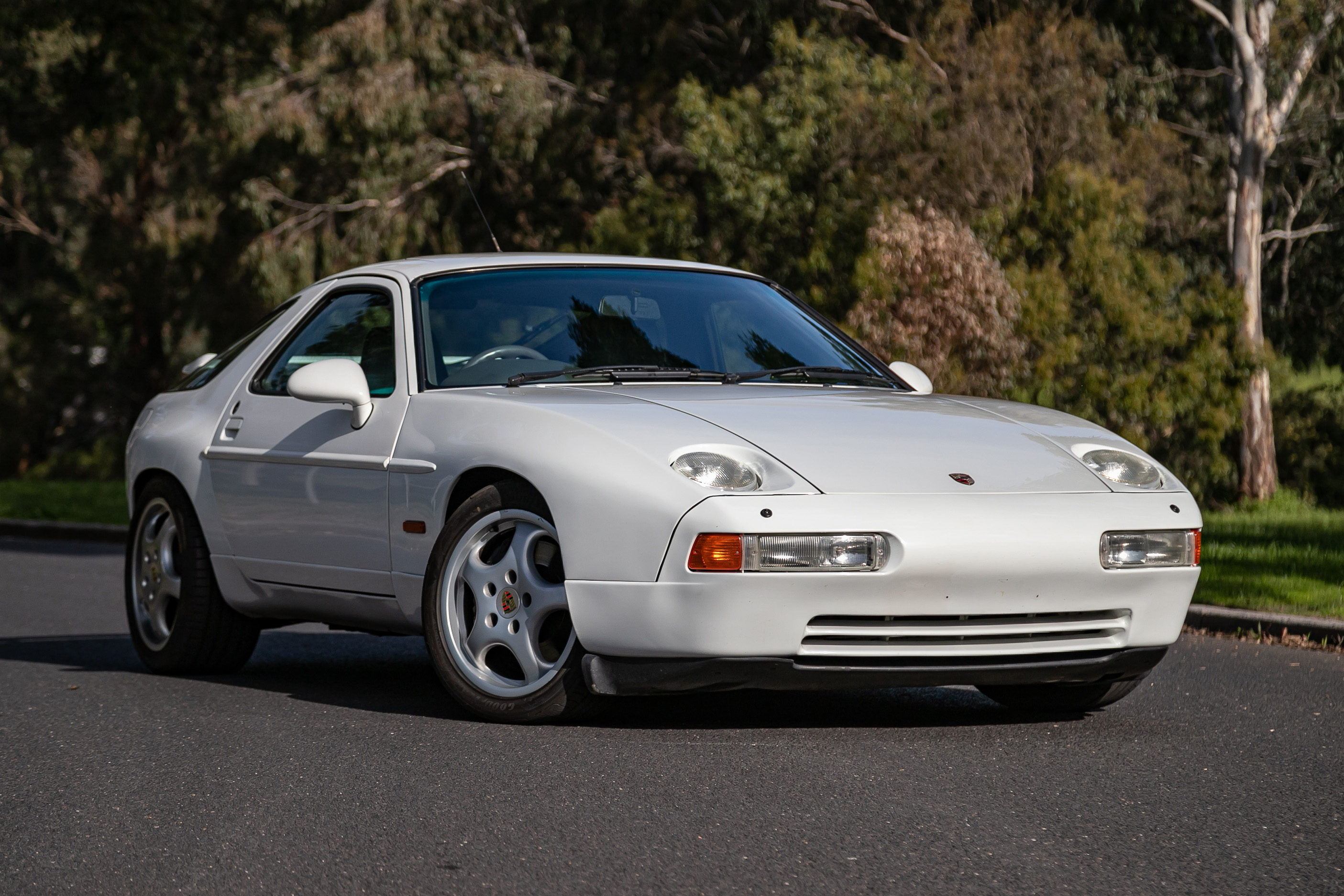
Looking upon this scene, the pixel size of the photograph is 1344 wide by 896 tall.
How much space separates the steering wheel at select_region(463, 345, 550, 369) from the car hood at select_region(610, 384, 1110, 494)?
489mm

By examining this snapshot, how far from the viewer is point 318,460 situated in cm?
655

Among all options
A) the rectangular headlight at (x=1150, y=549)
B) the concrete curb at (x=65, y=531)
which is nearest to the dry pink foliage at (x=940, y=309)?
the concrete curb at (x=65, y=531)

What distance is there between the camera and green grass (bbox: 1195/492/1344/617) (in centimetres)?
992

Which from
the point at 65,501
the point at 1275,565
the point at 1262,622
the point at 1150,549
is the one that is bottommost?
the point at 65,501

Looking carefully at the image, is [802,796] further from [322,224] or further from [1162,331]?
[322,224]

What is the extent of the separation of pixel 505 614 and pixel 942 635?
53.6 inches

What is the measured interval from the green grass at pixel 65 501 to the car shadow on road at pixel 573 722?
1002 cm

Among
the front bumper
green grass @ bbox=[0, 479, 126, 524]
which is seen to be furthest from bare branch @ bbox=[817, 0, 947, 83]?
the front bumper

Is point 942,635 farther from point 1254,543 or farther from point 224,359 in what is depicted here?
point 1254,543

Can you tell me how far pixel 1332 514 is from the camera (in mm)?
20062

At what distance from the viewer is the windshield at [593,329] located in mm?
6414

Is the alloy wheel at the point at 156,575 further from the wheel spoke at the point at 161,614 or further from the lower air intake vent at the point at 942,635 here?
the lower air intake vent at the point at 942,635

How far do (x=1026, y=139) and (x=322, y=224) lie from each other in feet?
44.9

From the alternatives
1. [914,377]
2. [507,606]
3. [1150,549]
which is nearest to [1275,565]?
[914,377]
